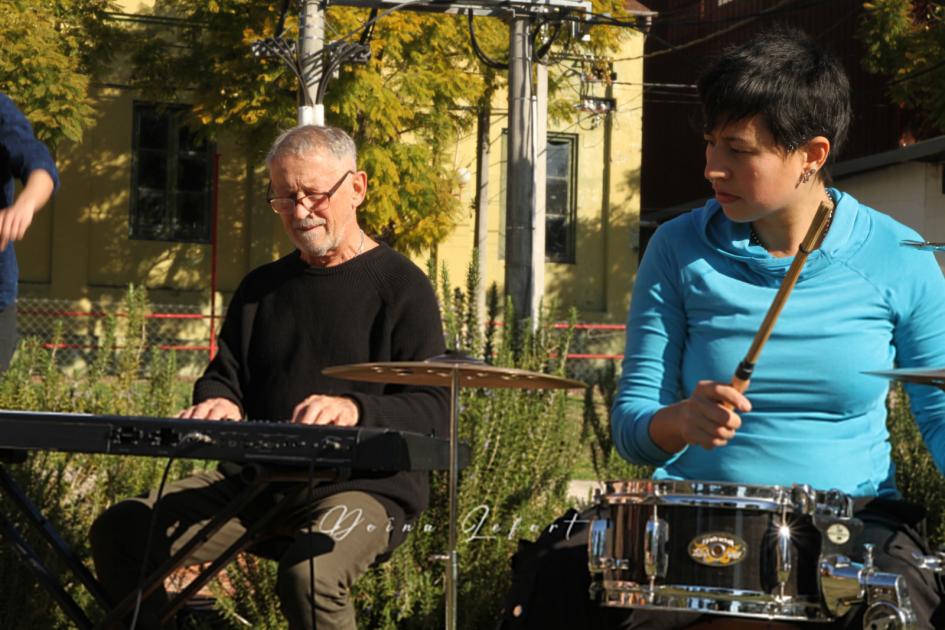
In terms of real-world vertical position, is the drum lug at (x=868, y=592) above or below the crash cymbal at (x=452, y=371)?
below

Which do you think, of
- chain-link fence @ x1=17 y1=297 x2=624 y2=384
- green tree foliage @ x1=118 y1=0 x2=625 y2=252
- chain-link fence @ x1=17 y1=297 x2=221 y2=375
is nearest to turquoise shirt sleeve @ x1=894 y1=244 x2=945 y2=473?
green tree foliage @ x1=118 y1=0 x2=625 y2=252

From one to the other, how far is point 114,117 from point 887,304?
853 inches

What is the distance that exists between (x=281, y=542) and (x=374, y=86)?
50.9 ft

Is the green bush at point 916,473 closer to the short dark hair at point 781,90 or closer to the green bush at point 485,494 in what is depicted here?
the green bush at point 485,494

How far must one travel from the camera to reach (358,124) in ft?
66.7

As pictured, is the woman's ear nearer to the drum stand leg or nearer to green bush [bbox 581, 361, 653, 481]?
the drum stand leg

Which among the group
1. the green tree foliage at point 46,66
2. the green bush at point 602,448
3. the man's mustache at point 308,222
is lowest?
the green bush at point 602,448

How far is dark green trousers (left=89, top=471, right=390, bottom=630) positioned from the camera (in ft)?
12.2

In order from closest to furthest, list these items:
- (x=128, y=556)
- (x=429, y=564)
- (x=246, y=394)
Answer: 1. (x=128, y=556)
2. (x=246, y=394)
3. (x=429, y=564)

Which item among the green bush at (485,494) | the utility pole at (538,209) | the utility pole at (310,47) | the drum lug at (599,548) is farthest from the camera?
the utility pole at (538,209)

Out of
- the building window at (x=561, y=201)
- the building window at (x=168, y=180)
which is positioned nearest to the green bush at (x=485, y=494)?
the building window at (x=168, y=180)

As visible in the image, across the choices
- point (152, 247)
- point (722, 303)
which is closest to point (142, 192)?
point (152, 247)

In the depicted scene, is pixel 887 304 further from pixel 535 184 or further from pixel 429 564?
pixel 535 184

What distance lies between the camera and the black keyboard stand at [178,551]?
3.52 m
